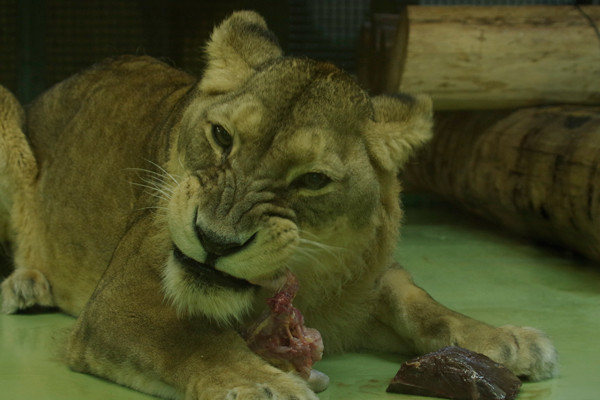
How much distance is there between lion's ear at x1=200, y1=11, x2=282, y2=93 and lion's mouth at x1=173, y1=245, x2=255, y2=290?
2.53 ft

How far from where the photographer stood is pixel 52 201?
4199mm

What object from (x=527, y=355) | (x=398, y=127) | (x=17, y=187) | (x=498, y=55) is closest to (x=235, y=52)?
(x=398, y=127)

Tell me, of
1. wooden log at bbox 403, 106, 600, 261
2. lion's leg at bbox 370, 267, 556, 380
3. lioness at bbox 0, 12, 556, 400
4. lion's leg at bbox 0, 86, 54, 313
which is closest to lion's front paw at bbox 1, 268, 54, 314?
lioness at bbox 0, 12, 556, 400

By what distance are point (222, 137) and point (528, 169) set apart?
345 cm

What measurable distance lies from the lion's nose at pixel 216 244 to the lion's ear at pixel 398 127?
2.42ft

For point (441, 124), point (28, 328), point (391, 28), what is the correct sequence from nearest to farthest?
1. point (28, 328)
2. point (391, 28)
3. point (441, 124)

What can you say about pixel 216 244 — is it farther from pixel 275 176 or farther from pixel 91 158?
pixel 91 158

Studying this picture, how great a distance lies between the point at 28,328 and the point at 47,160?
0.94m

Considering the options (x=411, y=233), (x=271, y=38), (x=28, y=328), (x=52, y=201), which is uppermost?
(x=271, y=38)

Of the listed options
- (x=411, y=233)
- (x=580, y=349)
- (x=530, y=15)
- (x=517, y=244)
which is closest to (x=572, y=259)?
(x=517, y=244)

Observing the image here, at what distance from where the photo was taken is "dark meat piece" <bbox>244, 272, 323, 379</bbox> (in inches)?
117

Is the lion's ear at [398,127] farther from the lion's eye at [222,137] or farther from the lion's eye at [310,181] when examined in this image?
the lion's eye at [222,137]

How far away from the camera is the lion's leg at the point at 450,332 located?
3164 mm

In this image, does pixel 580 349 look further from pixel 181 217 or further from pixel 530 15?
pixel 530 15
